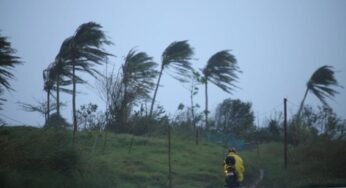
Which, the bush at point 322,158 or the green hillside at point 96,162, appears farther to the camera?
the bush at point 322,158

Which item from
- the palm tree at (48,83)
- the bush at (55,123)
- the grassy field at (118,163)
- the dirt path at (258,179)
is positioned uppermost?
the palm tree at (48,83)

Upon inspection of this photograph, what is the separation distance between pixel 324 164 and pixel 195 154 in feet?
28.4

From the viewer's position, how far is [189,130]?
120 ft

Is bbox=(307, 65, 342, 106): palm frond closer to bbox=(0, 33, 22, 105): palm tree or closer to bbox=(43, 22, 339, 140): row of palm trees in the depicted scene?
bbox=(43, 22, 339, 140): row of palm trees

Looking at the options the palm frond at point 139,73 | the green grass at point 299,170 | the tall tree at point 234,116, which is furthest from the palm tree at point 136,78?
the tall tree at point 234,116

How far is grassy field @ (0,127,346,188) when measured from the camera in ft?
45.3

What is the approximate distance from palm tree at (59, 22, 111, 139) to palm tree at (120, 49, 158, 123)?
6.76ft

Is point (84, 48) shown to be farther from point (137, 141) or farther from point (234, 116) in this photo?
point (234, 116)

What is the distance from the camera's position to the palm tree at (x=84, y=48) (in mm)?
24797

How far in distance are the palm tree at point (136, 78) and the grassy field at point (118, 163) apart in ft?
7.09

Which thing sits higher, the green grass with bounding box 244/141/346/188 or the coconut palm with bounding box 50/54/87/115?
the coconut palm with bounding box 50/54/87/115

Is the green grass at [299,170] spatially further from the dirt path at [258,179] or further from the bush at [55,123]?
the bush at [55,123]

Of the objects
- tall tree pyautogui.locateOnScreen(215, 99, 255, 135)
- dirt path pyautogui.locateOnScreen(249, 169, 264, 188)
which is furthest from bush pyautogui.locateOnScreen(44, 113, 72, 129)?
tall tree pyautogui.locateOnScreen(215, 99, 255, 135)

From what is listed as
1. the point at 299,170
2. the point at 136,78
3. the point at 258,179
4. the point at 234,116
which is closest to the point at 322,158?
the point at 299,170
